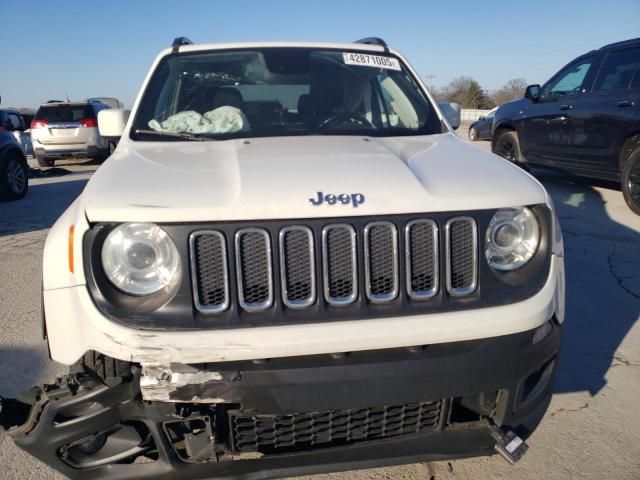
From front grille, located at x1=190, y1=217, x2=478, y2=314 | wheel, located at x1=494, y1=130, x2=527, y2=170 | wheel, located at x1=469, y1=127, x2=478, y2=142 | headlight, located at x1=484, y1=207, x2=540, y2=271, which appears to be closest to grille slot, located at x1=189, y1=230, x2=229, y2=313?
front grille, located at x1=190, y1=217, x2=478, y2=314

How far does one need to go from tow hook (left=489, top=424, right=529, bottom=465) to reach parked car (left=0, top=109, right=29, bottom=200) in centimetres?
A: 930

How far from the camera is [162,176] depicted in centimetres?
205

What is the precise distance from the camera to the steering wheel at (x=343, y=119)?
3065 millimetres

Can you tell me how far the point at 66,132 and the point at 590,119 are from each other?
38.3ft

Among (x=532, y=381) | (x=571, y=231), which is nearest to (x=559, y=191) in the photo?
(x=571, y=231)

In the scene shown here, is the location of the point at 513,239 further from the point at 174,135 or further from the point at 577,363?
the point at 174,135

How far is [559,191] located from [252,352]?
7826 millimetres

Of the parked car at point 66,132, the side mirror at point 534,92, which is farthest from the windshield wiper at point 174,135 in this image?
the parked car at point 66,132

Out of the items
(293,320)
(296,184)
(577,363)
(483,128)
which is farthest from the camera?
(483,128)

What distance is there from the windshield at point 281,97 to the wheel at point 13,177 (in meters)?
7.00

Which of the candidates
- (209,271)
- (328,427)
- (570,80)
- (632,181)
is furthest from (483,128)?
(209,271)

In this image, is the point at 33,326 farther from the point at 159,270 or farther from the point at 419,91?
the point at 419,91

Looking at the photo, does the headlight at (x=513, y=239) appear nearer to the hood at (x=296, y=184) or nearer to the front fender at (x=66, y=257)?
the hood at (x=296, y=184)

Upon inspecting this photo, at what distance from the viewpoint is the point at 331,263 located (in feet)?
6.05
